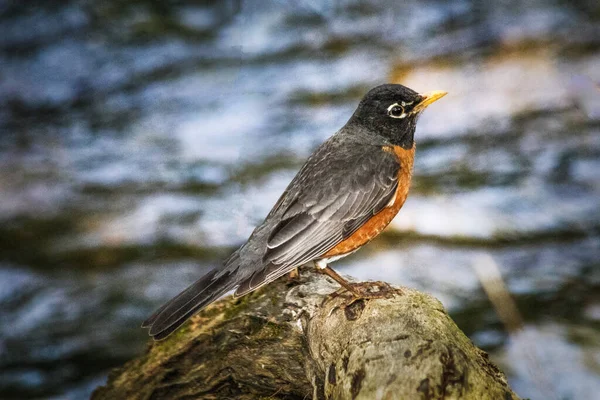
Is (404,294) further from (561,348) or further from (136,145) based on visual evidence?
(136,145)

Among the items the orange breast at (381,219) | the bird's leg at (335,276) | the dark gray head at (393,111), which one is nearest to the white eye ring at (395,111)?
the dark gray head at (393,111)

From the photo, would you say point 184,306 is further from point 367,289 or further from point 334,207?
point 334,207

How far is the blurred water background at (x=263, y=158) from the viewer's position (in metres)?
6.70

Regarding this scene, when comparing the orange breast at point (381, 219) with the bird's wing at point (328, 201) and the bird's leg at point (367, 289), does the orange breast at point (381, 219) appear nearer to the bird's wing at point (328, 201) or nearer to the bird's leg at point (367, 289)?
the bird's wing at point (328, 201)

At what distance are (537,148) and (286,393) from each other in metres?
5.38

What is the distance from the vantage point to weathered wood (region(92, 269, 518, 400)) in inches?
125

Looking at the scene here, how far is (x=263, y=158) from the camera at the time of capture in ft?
28.8

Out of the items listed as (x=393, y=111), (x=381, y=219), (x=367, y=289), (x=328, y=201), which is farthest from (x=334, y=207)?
(x=393, y=111)

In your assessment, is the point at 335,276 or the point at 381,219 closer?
the point at 335,276

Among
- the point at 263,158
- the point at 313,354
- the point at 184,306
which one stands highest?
the point at 263,158

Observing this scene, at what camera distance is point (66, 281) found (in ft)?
24.4

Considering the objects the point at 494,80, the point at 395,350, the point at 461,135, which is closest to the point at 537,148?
the point at 461,135

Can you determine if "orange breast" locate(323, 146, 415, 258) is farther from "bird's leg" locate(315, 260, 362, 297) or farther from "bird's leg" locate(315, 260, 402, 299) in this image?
"bird's leg" locate(315, 260, 402, 299)

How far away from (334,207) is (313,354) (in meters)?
1.01
